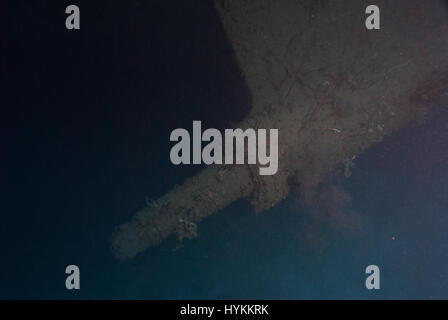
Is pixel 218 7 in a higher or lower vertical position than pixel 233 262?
higher

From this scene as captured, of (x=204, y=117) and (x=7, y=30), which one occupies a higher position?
(x=7, y=30)

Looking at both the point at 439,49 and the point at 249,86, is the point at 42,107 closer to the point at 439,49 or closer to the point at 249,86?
the point at 249,86

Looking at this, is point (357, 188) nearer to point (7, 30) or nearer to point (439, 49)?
point (439, 49)

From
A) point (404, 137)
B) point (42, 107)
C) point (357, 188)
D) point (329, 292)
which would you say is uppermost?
point (42, 107)

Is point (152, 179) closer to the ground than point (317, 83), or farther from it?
closer to the ground

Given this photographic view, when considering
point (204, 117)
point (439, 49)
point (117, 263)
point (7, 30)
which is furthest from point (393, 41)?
point (7, 30)

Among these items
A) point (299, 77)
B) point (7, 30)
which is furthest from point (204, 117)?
point (7, 30)
